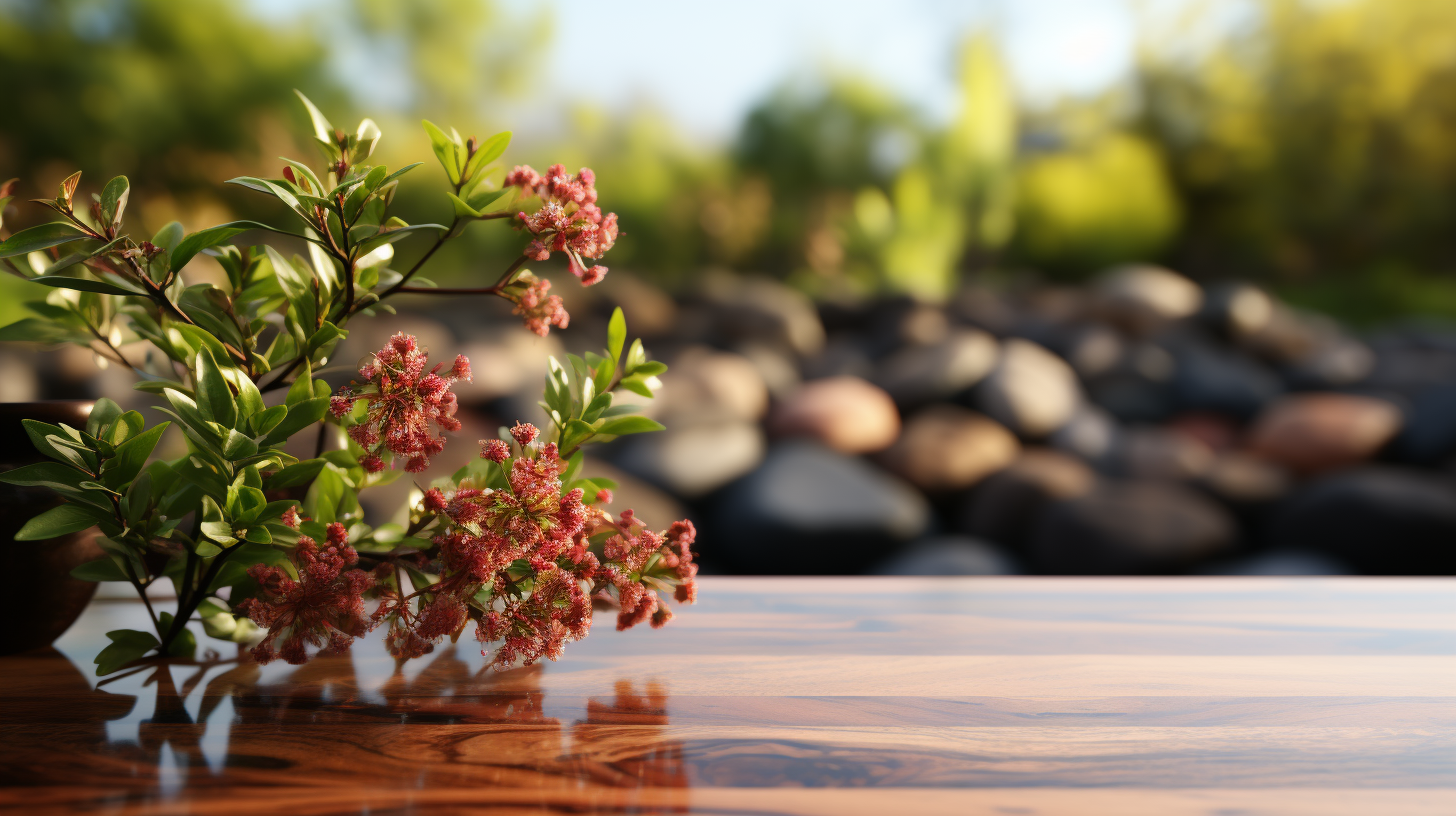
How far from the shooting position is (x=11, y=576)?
517 mm

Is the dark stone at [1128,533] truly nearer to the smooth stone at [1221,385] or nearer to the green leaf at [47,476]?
the smooth stone at [1221,385]

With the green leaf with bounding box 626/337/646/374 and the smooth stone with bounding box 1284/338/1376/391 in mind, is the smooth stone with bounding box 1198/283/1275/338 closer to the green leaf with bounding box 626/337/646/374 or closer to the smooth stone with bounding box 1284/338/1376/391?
the smooth stone with bounding box 1284/338/1376/391

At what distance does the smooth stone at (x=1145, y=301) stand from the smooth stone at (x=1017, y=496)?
1.59 metres

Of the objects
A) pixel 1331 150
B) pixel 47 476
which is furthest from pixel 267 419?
pixel 1331 150

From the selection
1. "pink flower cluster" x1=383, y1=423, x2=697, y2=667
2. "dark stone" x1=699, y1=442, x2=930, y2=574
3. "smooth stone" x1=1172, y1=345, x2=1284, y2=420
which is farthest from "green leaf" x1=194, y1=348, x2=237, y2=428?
"smooth stone" x1=1172, y1=345, x2=1284, y2=420

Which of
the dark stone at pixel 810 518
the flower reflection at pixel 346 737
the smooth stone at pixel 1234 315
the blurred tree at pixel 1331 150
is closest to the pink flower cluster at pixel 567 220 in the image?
the flower reflection at pixel 346 737

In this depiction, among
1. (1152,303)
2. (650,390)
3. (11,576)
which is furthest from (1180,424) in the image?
(11,576)

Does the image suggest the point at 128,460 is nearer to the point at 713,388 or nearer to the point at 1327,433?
the point at 713,388

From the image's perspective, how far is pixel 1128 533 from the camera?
1721mm

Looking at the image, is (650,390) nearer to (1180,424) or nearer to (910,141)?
(1180,424)

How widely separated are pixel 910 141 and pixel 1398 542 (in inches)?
→ 172

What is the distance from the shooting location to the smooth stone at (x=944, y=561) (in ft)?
6.12

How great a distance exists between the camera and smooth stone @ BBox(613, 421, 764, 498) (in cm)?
199

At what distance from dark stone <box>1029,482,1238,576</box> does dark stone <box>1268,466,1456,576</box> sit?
157 millimetres
